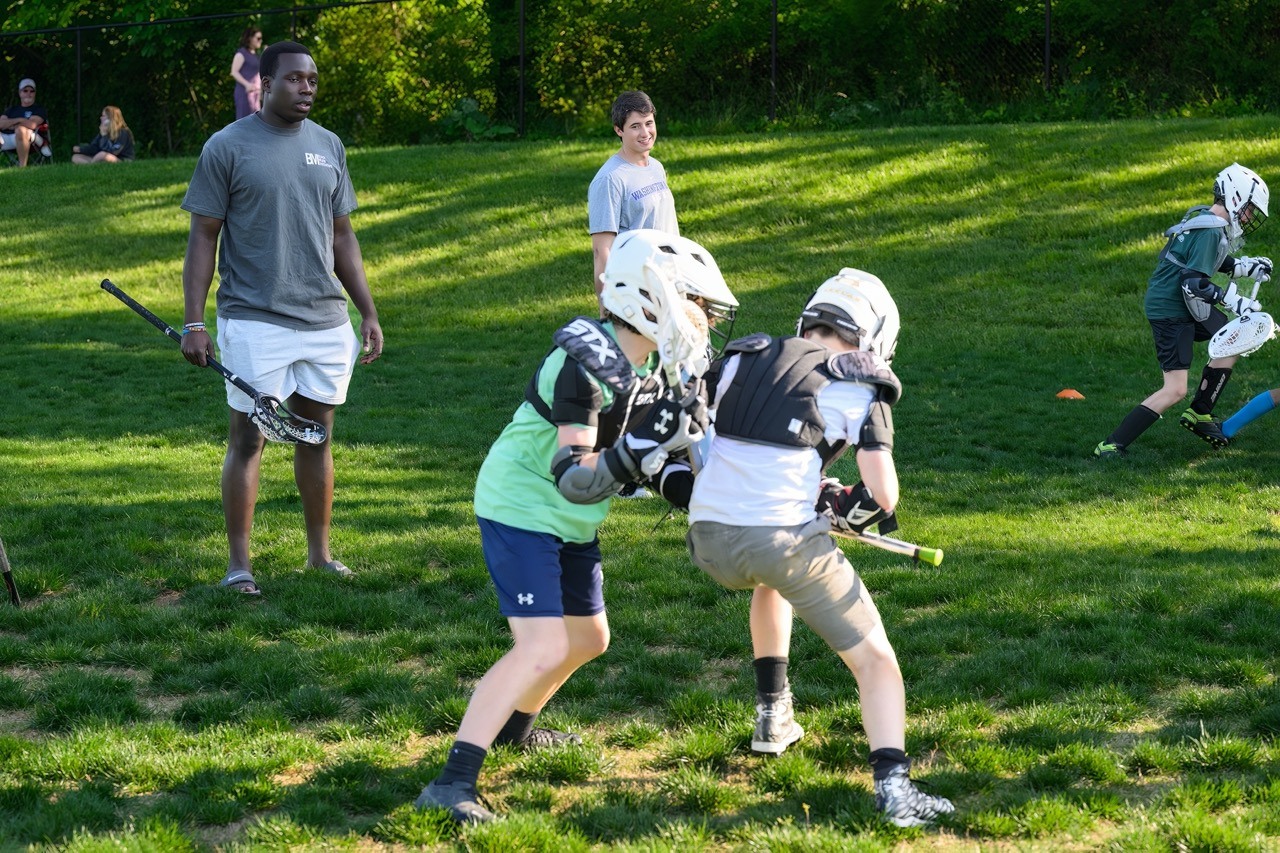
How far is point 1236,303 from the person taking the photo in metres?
9.12

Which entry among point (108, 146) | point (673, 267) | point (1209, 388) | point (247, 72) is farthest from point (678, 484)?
point (108, 146)

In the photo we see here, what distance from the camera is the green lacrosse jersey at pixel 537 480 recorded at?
4.08 m

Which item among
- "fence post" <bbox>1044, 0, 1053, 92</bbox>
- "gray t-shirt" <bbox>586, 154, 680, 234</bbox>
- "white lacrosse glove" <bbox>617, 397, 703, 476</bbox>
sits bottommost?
"white lacrosse glove" <bbox>617, 397, 703, 476</bbox>

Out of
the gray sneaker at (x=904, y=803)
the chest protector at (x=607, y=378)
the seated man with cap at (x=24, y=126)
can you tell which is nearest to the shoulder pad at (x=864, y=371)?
the chest protector at (x=607, y=378)

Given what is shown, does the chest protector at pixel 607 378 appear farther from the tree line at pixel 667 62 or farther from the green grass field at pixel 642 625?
the tree line at pixel 667 62

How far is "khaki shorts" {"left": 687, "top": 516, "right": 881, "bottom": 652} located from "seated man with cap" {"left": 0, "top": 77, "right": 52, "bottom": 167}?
2188 centimetres

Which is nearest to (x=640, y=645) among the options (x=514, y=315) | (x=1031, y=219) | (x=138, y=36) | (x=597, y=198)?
(x=597, y=198)

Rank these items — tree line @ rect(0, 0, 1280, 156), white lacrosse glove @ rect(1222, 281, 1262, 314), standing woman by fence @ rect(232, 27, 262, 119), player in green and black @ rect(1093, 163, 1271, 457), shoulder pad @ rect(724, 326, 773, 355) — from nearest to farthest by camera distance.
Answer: shoulder pad @ rect(724, 326, 773, 355), player in green and black @ rect(1093, 163, 1271, 457), white lacrosse glove @ rect(1222, 281, 1262, 314), standing woman by fence @ rect(232, 27, 262, 119), tree line @ rect(0, 0, 1280, 156)

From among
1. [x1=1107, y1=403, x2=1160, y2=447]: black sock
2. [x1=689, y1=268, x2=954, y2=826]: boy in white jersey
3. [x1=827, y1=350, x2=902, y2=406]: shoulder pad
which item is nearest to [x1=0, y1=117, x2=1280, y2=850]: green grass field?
[x1=1107, y1=403, x2=1160, y2=447]: black sock

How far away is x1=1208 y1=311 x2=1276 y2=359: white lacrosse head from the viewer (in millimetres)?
9000

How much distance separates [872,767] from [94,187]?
18690 millimetres

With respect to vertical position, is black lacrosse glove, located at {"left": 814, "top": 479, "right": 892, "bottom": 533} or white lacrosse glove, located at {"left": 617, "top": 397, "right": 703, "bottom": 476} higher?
white lacrosse glove, located at {"left": 617, "top": 397, "right": 703, "bottom": 476}

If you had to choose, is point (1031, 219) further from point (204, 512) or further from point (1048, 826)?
point (1048, 826)

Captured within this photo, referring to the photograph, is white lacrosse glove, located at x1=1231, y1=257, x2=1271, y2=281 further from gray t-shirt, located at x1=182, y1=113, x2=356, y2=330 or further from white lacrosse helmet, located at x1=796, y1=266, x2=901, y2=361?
gray t-shirt, located at x1=182, y1=113, x2=356, y2=330
